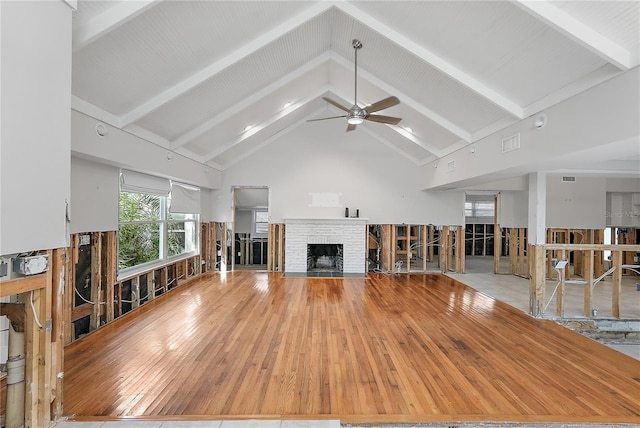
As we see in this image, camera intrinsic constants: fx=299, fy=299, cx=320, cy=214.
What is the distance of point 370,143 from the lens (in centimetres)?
809

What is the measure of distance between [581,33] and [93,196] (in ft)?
18.2

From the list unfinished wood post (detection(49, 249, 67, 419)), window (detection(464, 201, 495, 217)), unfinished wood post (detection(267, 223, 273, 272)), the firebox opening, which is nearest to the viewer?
unfinished wood post (detection(49, 249, 67, 419))

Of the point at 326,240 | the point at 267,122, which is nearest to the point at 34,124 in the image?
the point at 267,122

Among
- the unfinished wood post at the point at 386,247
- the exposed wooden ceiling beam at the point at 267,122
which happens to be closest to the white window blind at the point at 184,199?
the exposed wooden ceiling beam at the point at 267,122

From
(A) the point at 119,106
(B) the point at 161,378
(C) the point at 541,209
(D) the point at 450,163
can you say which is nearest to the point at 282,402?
(B) the point at 161,378

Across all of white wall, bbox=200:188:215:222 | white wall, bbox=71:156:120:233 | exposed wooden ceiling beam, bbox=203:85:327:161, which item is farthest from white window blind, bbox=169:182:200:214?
white wall, bbox=71:156:120:233

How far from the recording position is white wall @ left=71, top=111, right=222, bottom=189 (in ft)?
10.8

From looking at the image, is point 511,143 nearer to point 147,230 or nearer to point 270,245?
point 270,245

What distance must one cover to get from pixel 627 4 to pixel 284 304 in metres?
5.10

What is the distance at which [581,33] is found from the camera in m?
2.49

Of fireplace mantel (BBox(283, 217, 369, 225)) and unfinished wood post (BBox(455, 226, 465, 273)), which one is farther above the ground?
fireplace mantel (BBox(283, 217, 369, 225))

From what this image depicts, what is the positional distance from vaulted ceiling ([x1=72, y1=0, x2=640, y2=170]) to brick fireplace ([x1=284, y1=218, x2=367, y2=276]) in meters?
2.89

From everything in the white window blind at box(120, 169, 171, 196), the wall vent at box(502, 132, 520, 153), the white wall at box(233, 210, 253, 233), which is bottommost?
the white wall at box(233, 210, 253, 233)

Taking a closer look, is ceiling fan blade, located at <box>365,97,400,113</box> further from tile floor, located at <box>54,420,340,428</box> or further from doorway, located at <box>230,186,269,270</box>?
doorway, located at <box>230,186,269,270</box>
